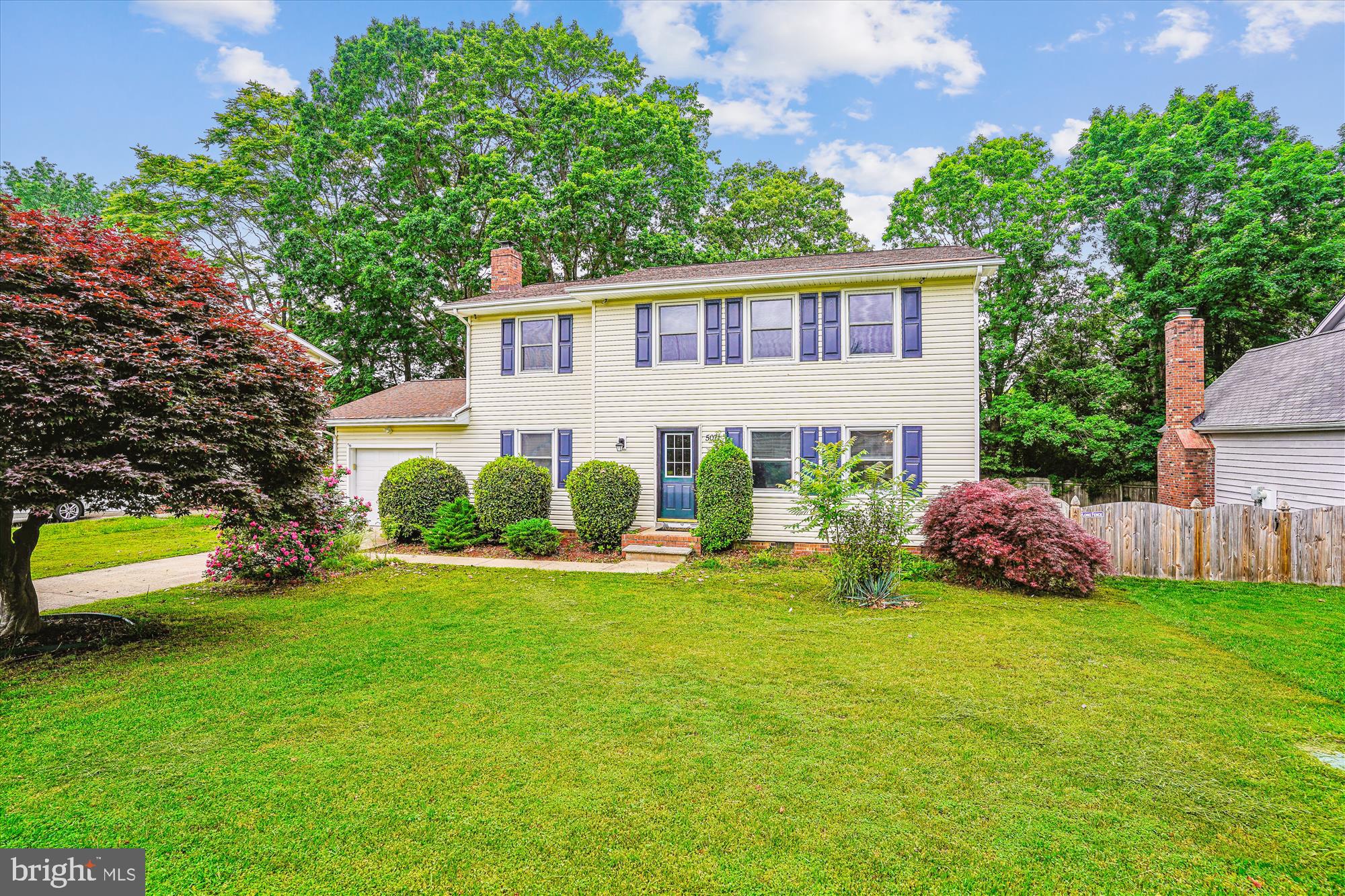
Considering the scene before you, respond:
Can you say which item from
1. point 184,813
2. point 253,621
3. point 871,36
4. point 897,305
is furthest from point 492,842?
point 871,36

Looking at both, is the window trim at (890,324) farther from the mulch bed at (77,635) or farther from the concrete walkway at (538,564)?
the mulch bed at (77,635)

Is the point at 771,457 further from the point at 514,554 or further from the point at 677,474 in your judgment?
the point at 514,554

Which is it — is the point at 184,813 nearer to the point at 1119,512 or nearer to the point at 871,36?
the point at 1119,512

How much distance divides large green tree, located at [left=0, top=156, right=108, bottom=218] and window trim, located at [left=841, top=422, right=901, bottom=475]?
42.7m

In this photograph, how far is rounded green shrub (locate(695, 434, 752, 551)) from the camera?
36.3ft

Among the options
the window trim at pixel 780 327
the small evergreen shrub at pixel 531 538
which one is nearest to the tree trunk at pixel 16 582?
the small evergreen shrub at pixel 531 538

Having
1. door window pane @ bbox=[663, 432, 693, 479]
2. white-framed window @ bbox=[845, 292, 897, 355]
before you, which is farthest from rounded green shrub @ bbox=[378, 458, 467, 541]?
white-framed window @ bbox=[845, 292, 897, 355]

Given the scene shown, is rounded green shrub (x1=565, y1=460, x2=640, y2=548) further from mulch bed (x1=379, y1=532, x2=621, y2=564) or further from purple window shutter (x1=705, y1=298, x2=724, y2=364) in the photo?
purple window shutter (x1=705, y1=298, x2=724, y2=364)

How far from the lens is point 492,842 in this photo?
9.32 ft

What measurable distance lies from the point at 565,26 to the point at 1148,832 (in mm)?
27645

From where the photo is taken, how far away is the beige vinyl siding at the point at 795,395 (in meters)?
11.0

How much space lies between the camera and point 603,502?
38.0ft

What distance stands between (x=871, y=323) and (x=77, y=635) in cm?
1234

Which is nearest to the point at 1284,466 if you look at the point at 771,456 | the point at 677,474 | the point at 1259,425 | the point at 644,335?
the point at 1259,425
